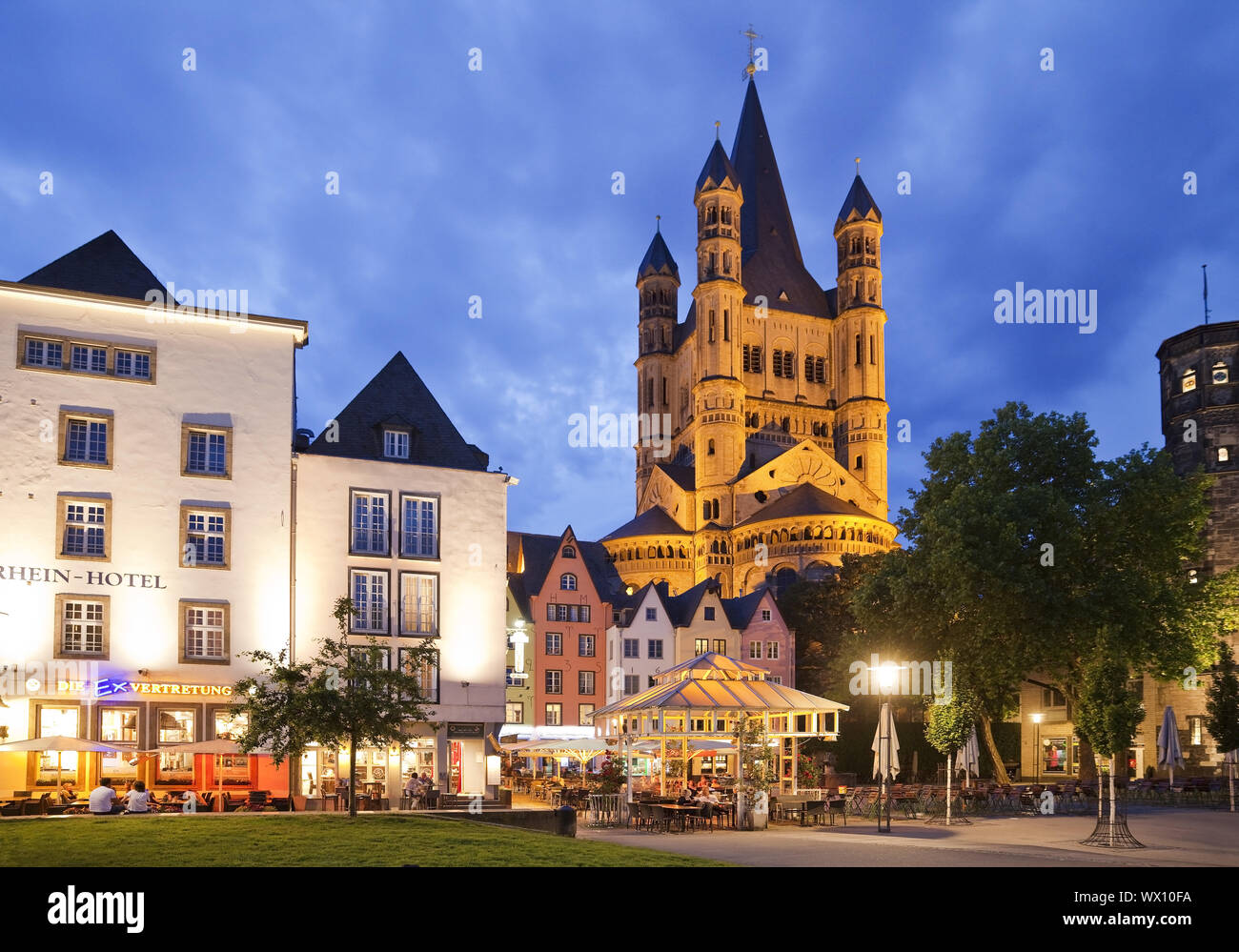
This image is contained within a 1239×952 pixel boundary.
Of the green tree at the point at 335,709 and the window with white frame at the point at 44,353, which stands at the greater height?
the window with white frame at the point at 44,353

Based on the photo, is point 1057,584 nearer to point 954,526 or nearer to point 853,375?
point 954,526

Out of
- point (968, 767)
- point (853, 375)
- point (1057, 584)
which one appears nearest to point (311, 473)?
point (968, 767)

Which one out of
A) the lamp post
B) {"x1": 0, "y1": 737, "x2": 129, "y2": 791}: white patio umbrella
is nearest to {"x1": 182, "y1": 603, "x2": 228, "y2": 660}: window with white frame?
{"x1": 0, "y1": 737, "x2": 129, "y2": 791}: white patio umbrella

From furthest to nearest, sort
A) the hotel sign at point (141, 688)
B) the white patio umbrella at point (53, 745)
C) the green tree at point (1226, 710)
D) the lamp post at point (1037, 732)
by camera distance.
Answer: the lamp post at point (1037, 732) → the green tree at point (1226, 710) → the hotel sign at point (141, 688) → the white patio umbrella at point (53, 745)

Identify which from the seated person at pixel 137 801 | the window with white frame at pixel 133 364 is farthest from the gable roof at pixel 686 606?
the seated person at pixel 137 801

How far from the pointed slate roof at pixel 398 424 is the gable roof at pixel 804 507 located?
69.3 meters

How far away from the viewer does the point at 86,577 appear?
37781mm

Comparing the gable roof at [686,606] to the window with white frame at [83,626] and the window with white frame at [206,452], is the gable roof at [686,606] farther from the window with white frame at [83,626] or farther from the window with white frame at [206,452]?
the window with white frame at [83,626]

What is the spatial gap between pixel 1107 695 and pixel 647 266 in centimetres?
12023

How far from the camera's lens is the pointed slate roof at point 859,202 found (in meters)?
133

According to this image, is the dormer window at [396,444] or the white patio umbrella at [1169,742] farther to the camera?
the dormer window at [396,444]

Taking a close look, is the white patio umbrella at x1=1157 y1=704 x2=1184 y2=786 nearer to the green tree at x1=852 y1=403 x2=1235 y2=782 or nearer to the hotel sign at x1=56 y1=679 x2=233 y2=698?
the green tree at x1=852 y1=403 x2=1235 y2=782

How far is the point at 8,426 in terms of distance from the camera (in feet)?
124
